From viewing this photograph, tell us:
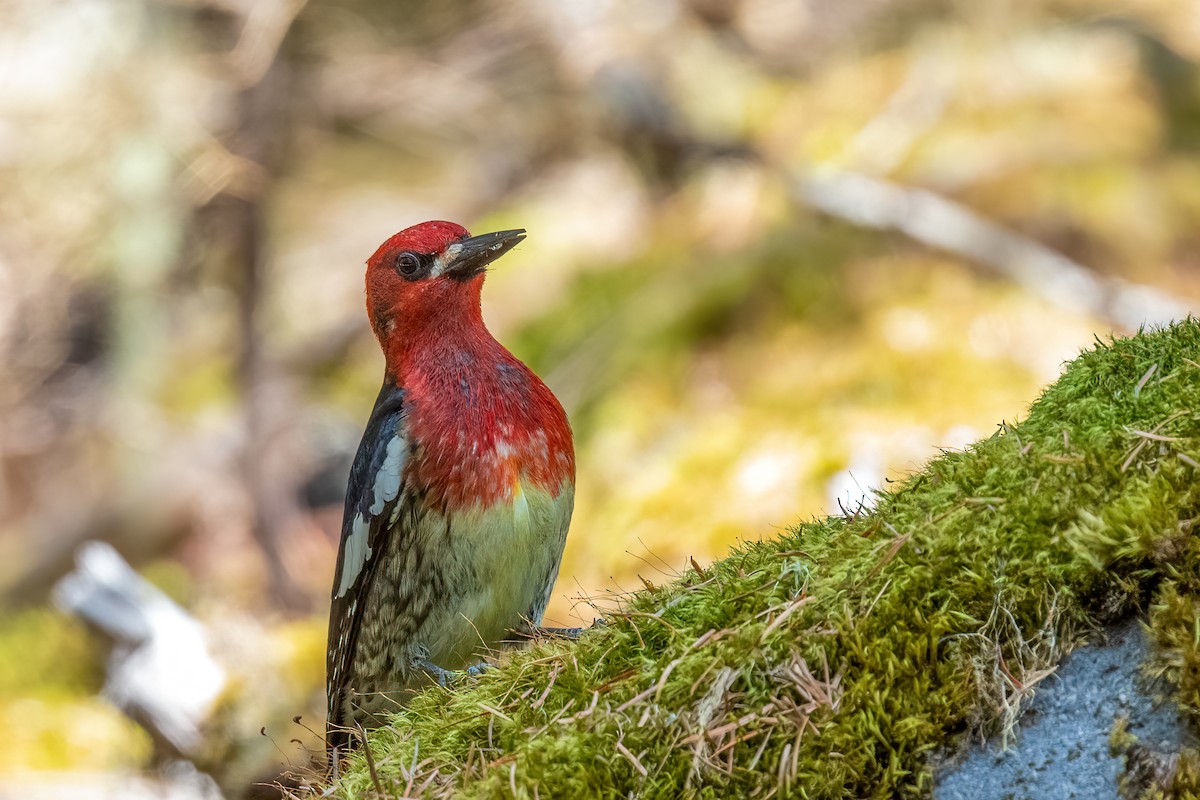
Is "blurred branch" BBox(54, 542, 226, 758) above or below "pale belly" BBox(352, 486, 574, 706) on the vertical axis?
above

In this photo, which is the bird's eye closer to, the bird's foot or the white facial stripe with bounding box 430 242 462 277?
the white facial stripe with bounding box 430 242 462 277

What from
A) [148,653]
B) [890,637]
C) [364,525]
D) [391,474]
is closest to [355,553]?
[364,525]

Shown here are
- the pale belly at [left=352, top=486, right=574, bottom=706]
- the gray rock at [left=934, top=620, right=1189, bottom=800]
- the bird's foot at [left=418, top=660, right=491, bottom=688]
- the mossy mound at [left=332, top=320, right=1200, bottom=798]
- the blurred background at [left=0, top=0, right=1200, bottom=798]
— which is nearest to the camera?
the gray rock at [left=934, top=620, right=1189, bottom=800]

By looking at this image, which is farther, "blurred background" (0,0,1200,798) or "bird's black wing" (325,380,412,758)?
"blurred background" (0,0,1200,798)

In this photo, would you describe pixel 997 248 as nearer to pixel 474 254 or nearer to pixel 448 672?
pixel 474 254

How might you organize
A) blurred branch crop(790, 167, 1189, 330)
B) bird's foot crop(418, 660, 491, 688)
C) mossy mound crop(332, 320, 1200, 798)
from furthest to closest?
1. blurred branch crop(790, 167, 1189, 330)
2. bird's foot crop(418, 660, 491, 688)
3. mossy mound crop(332, 320, 1200, 798)

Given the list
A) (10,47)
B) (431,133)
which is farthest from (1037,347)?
(431,133)

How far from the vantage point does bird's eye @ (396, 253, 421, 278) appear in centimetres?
368

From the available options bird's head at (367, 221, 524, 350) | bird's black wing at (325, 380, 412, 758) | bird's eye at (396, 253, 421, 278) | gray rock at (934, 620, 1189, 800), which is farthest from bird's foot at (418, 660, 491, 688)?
bird's eye at (396, 253, 421, 278)

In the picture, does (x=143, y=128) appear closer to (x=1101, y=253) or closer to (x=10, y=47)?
(x=10, y=47)

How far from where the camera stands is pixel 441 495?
10.7ft

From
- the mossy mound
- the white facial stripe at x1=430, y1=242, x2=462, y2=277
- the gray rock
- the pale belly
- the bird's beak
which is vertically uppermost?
the white facial stripe at x1=430, y1=242, x2=462, y2=277

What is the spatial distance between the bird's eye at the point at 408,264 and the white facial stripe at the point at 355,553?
2.92 feet

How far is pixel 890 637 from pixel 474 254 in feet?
7.22
